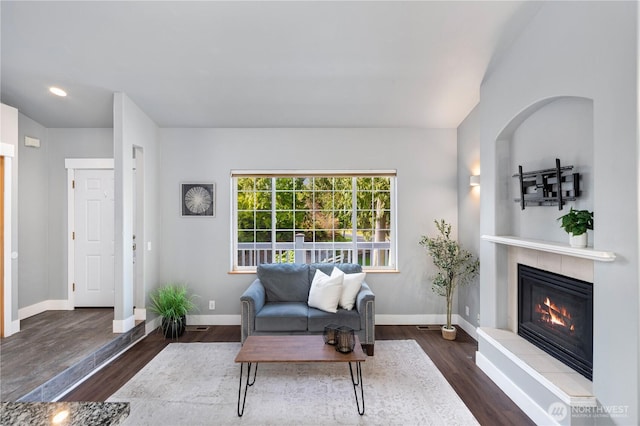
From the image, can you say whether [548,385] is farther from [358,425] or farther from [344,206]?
[344,206]

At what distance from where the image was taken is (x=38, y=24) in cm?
265

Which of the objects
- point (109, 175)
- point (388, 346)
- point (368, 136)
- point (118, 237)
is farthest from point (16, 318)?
point (368, 136)

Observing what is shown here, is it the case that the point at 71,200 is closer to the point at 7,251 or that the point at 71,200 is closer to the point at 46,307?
the point at 7,251

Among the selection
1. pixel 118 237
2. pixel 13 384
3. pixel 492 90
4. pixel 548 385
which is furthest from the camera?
pixel 118 237

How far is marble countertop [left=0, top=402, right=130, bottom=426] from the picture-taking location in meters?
0.87

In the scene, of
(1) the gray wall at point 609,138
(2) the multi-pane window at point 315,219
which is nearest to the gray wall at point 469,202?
(2) the multi-pane window at point 315,219

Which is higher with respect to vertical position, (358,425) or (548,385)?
(548,385)

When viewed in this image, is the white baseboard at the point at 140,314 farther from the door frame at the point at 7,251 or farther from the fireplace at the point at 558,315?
the fireplace at the point at 558,315

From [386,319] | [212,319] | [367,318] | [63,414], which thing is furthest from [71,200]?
[386,319]

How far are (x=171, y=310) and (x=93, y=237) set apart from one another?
1.70m

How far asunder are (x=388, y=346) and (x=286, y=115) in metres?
3.05

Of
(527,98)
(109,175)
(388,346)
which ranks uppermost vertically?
(527,98)

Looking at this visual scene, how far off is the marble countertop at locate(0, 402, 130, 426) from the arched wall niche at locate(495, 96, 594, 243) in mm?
2818

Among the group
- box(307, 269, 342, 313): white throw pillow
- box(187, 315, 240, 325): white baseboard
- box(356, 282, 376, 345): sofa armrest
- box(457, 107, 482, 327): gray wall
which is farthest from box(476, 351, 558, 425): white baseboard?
box(187, 315, 240, 325): white baseboard
